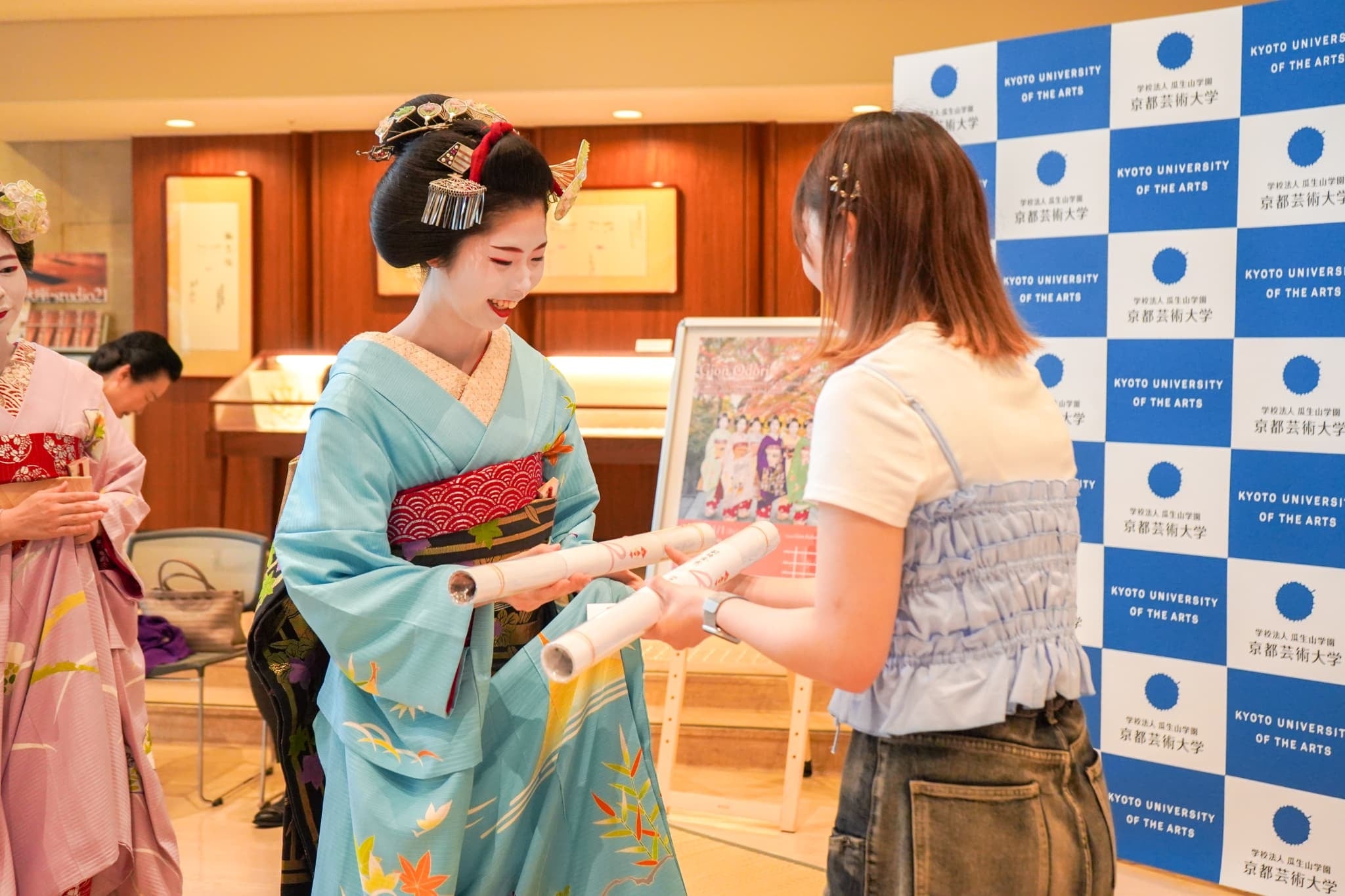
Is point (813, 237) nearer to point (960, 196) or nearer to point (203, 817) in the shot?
point (960, 196)

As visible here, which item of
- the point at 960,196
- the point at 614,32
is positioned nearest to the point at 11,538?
the point at 960,196

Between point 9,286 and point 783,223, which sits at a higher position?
point 783,223

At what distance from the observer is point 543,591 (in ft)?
5.76

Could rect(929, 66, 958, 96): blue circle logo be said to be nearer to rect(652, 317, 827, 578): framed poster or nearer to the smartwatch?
rect(652, 317, 827, 578): framed poster

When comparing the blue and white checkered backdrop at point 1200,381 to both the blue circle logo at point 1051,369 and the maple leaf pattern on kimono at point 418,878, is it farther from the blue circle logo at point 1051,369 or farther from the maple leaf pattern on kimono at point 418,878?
the maple leaf pattern on kimono at point 418,878

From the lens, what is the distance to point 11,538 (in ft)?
7.71

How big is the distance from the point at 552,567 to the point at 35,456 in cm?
141

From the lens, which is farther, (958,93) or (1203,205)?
(958,93)

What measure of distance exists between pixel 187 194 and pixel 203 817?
4.64 meters

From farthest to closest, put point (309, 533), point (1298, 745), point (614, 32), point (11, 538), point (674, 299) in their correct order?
point (674, 299) → point (614, 32) → point (1298, 745) → point (11, 538) → point (309, 533)

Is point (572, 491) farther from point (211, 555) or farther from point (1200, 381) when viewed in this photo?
point (211, 555)

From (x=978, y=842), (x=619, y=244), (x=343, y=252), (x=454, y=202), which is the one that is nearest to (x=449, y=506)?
(x=454, y=202)

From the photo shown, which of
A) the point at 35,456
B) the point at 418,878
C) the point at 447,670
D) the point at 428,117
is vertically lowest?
the point at 418,878

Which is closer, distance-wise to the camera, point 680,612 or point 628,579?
point 680,612
